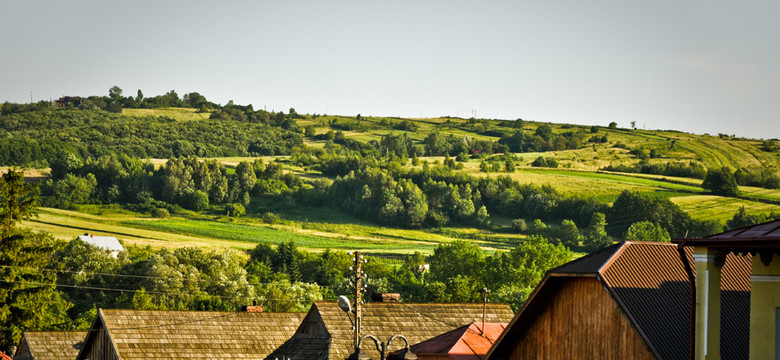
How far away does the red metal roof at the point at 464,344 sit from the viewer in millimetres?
35594

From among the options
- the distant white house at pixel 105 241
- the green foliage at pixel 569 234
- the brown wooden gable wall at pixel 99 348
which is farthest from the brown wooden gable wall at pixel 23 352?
the green foliage at pixel 569 234

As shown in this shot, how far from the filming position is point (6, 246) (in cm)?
6372

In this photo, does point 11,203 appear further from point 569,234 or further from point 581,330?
point 569,234

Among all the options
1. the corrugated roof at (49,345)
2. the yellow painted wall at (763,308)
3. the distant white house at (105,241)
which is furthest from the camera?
the distant white house at (105,241)

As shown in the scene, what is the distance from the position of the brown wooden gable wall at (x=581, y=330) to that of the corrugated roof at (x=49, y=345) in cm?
3024

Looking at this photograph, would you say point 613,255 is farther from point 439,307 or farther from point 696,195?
point 696,195

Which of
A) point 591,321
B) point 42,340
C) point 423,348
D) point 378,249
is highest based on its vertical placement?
point 591,321

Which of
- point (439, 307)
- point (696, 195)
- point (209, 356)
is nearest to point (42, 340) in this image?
point (209, 356)

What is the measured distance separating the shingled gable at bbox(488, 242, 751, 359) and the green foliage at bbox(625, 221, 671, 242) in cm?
13651

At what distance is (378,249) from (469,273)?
55318mm

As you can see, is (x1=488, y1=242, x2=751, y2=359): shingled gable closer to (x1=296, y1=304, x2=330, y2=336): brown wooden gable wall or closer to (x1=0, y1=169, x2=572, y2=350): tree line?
(x1=296, y1=304, x2=330, y2=336): brown wooden gable wall

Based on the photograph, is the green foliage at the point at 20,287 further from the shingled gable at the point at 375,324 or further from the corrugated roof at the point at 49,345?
the shingled gable at the point at 375,324

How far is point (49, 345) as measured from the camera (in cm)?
5156

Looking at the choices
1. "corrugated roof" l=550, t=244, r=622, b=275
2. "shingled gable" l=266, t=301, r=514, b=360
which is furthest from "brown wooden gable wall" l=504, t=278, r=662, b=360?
"shingled gable" l=266, t=301, r=514, b=360
